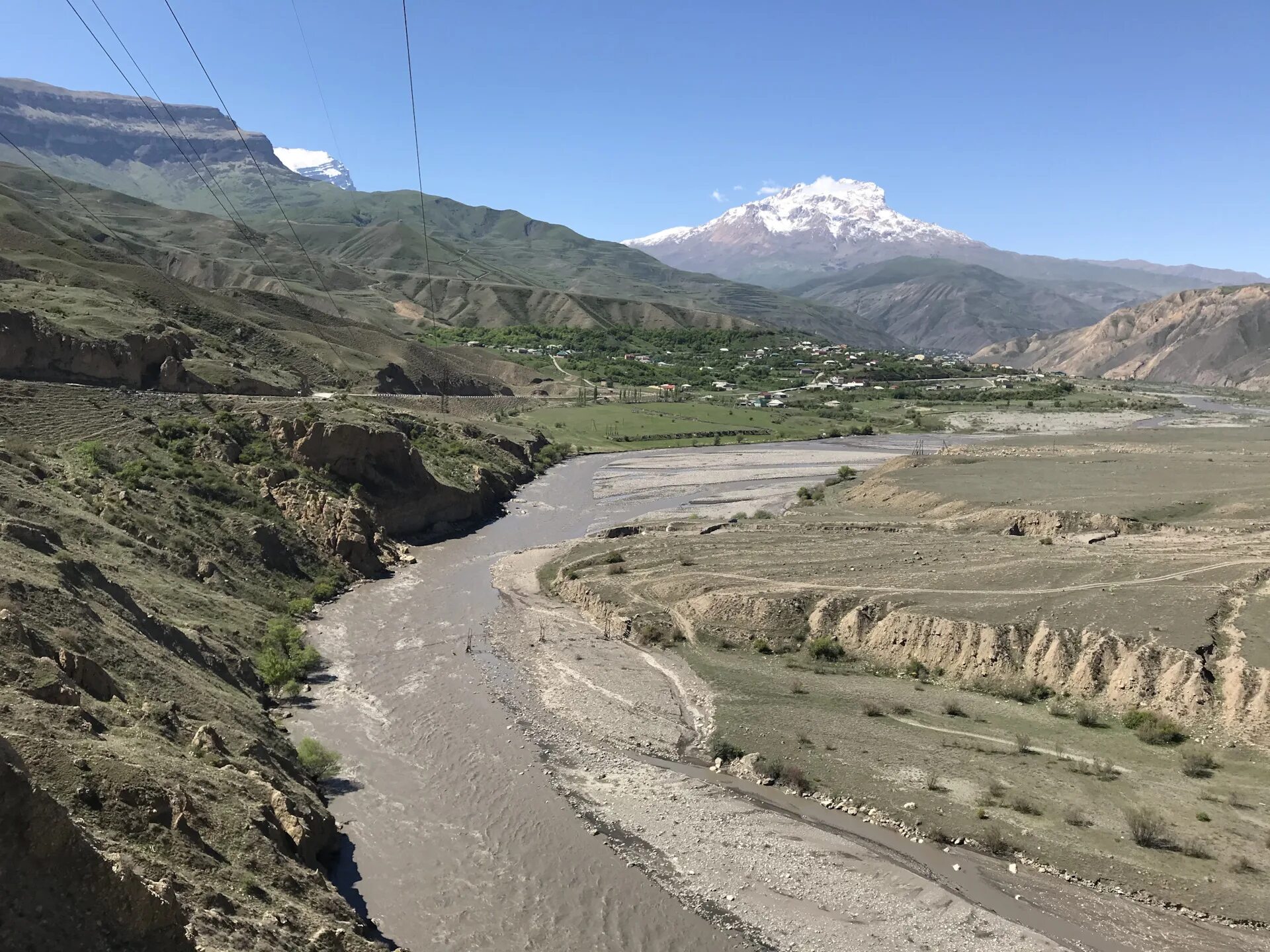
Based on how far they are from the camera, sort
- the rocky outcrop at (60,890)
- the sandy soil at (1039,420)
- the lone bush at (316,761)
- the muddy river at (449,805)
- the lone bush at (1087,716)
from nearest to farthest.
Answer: the rocky outcrop at (60,890), the muddy river at (449,805), the lone bush at (316,761), the lone bush at (1087,716), the sandy soil at (1039,420)

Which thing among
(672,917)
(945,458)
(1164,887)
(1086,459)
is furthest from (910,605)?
(1086,459)

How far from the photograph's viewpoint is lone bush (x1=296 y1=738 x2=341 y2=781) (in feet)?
89.1

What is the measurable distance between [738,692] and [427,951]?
1752cm

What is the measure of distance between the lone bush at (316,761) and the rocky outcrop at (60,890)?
44.1ft

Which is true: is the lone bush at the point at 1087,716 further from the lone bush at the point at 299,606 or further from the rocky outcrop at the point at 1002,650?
the lone bush at the point at 299,606

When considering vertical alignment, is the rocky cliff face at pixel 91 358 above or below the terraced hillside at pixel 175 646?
above

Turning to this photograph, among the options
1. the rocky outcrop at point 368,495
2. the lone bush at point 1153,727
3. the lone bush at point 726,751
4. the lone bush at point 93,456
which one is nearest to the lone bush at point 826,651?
the lone bush at point 726,751

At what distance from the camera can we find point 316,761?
2744cm

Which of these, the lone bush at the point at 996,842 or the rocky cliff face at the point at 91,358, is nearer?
the lone bush at the point at 996,842

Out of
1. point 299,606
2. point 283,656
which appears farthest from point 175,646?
point 299,606

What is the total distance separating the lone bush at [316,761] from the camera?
89.1 feet

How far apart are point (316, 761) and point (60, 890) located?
14791 mm

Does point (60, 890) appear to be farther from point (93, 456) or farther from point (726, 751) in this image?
point (93, 456)

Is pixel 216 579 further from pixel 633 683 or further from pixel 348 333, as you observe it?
pixel 348 333
